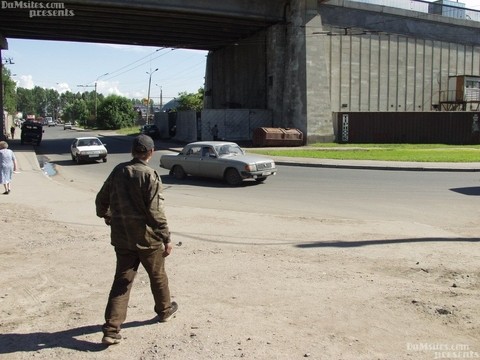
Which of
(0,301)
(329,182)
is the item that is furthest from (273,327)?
(329,182)

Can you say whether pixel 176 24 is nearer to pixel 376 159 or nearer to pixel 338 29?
pixel 338 29

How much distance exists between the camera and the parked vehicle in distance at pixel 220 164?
16.2 meters

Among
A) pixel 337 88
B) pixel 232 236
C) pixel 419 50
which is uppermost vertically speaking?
pixel 419 50

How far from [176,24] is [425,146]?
2111 cm

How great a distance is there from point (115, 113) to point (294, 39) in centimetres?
4857

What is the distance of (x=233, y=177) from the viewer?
16406 millimetres

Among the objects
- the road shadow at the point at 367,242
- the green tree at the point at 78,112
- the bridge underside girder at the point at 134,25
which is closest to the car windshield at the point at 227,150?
the road shadow at the point at 367,242

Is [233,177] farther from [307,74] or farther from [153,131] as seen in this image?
[153,131]

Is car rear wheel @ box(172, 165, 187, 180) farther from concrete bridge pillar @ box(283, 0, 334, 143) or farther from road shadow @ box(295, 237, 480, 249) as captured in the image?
concrete bridge pillar @ box(283, 0, 334, 143)

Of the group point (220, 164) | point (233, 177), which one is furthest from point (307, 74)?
point (233, 177)

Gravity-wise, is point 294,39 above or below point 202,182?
above

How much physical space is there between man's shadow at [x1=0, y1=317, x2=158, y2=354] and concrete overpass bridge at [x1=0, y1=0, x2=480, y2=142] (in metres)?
30.4

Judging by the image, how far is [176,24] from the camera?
38.3 m

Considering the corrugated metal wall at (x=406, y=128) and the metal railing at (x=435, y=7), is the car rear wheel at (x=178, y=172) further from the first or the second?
the metal railing at (x=435, y=7)
